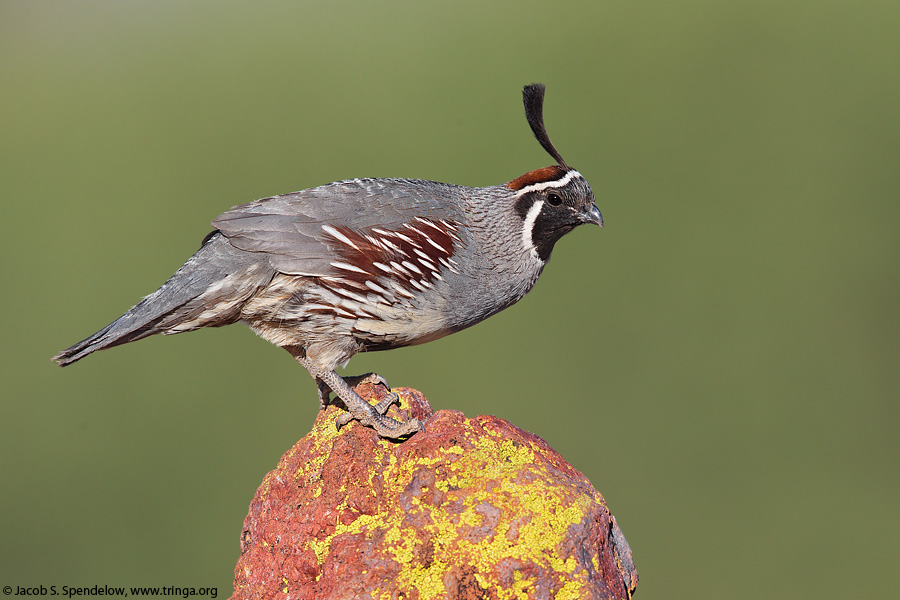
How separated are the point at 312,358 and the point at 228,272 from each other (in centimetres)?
73

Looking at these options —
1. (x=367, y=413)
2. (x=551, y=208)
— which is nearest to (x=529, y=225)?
(x=551, y=208)

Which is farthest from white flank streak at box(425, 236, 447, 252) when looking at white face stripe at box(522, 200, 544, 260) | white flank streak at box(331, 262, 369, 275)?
white face stripe at box(522, 200, 544, 260)

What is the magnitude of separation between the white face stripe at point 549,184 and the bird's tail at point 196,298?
168 centimetres

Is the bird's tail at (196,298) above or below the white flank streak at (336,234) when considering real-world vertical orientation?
below

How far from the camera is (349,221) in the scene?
4660 millimetres

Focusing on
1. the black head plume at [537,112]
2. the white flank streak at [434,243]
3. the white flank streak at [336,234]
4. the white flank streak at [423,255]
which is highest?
the black head plume at [537,112]

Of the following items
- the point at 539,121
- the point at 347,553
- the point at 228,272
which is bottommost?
the point at 347,553

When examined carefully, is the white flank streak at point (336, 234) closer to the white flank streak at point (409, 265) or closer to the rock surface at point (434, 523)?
the white flank streak at point (409, 265)

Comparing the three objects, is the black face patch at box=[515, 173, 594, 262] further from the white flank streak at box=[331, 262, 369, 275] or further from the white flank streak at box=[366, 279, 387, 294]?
the white flank streak at box=[331, 262, 369, 275]

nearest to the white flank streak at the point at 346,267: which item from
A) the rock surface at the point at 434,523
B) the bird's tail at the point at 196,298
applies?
the bird's tail at the point at 196,298

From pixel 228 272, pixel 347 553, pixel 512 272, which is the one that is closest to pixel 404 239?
pixel 512 272

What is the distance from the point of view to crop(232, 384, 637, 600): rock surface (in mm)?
3455

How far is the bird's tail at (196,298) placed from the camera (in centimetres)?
439

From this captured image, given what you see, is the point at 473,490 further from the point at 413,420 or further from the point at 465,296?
the point at 465,296
